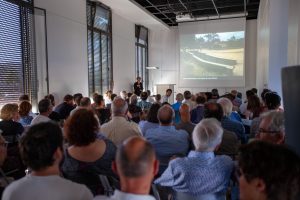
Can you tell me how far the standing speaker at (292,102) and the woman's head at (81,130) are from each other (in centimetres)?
149

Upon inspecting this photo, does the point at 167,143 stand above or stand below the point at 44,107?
below

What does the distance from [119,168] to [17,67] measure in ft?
17.7

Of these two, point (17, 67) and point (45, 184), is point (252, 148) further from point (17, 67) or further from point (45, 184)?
point (17, 67)

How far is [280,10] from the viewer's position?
6020mm

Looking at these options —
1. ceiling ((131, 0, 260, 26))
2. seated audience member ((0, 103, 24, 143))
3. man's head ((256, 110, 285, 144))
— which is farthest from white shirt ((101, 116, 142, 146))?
ceiling ((131, 0, 260, 26))

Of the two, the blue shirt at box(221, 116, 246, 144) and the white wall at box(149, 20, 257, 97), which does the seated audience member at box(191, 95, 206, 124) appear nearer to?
the blue shirt at box(221, 116, 246, 144)

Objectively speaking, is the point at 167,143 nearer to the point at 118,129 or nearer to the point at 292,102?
the point at 118,129

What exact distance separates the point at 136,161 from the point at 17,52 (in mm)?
5495

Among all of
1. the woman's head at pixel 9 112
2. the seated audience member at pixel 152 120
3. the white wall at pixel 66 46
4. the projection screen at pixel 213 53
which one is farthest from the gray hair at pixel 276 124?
the projection screen at pixel 213 53

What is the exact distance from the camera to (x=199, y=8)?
10.6 meters

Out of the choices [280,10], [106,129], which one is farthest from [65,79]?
[280,10]

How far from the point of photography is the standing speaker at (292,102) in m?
0.78

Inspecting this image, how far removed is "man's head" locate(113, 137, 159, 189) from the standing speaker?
55 cm

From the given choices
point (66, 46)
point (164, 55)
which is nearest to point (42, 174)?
point (66, 46)
